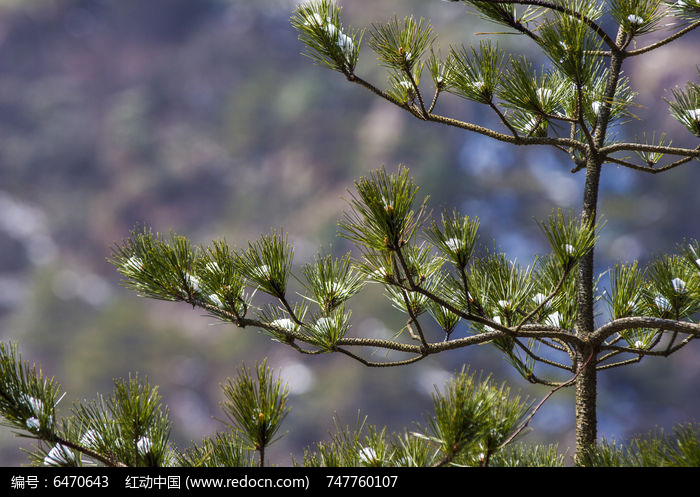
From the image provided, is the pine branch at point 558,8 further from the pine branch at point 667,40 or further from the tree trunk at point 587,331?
the tree trunk at point 587,331

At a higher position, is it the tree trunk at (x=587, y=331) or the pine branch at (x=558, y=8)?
the pine branch at (x=558, y=8)

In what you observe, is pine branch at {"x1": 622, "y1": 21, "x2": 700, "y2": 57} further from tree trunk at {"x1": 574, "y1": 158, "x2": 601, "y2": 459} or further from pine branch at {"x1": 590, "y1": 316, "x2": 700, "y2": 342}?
pine branch at {"x1": 590, "y1": 316, "x2": 700, "y2": 342}

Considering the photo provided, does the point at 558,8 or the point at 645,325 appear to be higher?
→ the point at 558,8

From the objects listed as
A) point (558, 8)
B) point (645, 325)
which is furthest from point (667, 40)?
point (645, 325)

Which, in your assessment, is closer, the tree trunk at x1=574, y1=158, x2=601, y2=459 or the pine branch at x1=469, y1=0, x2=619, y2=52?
the pine branch at x1=469, y1=0, x2=619, y2=52

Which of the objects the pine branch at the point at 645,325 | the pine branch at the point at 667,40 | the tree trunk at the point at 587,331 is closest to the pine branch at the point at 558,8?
the pine branch at the point at 667,40

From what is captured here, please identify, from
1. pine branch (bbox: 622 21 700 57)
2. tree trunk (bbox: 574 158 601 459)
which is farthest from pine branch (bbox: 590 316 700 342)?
pine branch (bbox: 622 21 700 57)

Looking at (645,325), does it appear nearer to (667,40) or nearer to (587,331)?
(587,331)

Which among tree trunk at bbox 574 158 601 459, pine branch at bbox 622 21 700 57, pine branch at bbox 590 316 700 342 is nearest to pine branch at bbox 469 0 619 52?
pine branch at bbox 622 21 700 57

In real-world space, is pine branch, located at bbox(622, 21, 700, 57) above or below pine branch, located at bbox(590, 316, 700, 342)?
above

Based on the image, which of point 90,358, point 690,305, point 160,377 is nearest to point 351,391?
point 160,377

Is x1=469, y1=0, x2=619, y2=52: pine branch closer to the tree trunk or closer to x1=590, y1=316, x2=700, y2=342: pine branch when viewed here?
the tree trunk

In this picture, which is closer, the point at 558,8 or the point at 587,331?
the point at 558,8
